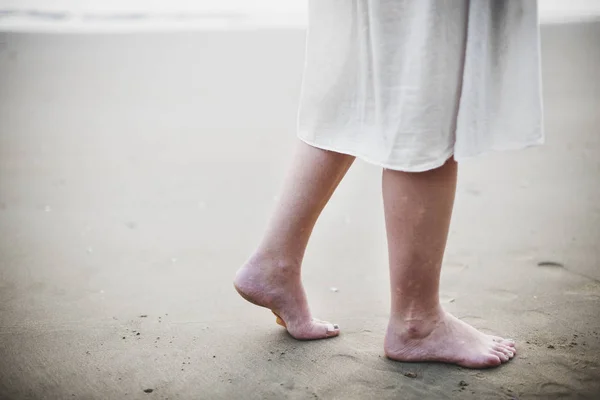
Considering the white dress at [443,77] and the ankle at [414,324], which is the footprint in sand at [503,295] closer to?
the ankle at [414,324]

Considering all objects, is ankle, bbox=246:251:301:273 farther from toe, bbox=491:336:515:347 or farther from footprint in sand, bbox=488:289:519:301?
footprint in sand, bbox=488:289:519:301

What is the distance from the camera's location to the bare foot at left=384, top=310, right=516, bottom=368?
142 cm

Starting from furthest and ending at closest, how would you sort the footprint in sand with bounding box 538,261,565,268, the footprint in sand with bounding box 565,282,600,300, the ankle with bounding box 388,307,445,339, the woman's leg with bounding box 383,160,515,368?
the footprint in sand with bounding box 538,261,565,268 < the footprint in sand with bounding box 565,282,600,300 < the ankle with bounding box 388,307,445,339 < the woman's leg with bounding box 383,160,515,368

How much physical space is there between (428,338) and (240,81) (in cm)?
363

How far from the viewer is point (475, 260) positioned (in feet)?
6.57

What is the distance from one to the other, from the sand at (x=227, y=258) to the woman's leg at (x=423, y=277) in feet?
0.12

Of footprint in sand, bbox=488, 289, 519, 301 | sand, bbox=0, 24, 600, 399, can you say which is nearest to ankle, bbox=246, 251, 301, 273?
sand, bbox=0, 24, 600, 399

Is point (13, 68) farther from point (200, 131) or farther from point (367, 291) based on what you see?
point (367, 291)

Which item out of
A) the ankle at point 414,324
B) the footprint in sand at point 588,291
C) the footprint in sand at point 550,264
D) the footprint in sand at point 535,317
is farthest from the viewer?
the footprint in sand at point 550,264

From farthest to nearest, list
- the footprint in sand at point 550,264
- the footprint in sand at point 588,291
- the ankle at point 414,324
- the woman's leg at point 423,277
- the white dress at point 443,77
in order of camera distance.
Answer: the footprint in sand at point 550,264 → the footprint in sand at point 588,291 → the ankle at point 414,324 → the woman's leg at point 423,277 → the white dress at point 443,77

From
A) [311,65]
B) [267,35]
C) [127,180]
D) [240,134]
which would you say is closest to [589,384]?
[311,65]

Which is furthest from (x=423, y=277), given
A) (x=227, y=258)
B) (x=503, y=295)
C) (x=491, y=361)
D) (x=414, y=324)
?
(x=227, y=258)

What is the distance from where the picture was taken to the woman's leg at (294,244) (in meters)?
1.45

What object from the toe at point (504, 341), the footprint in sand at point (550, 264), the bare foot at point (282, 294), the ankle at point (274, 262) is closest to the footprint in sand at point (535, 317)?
the toe at point (504, 341)
